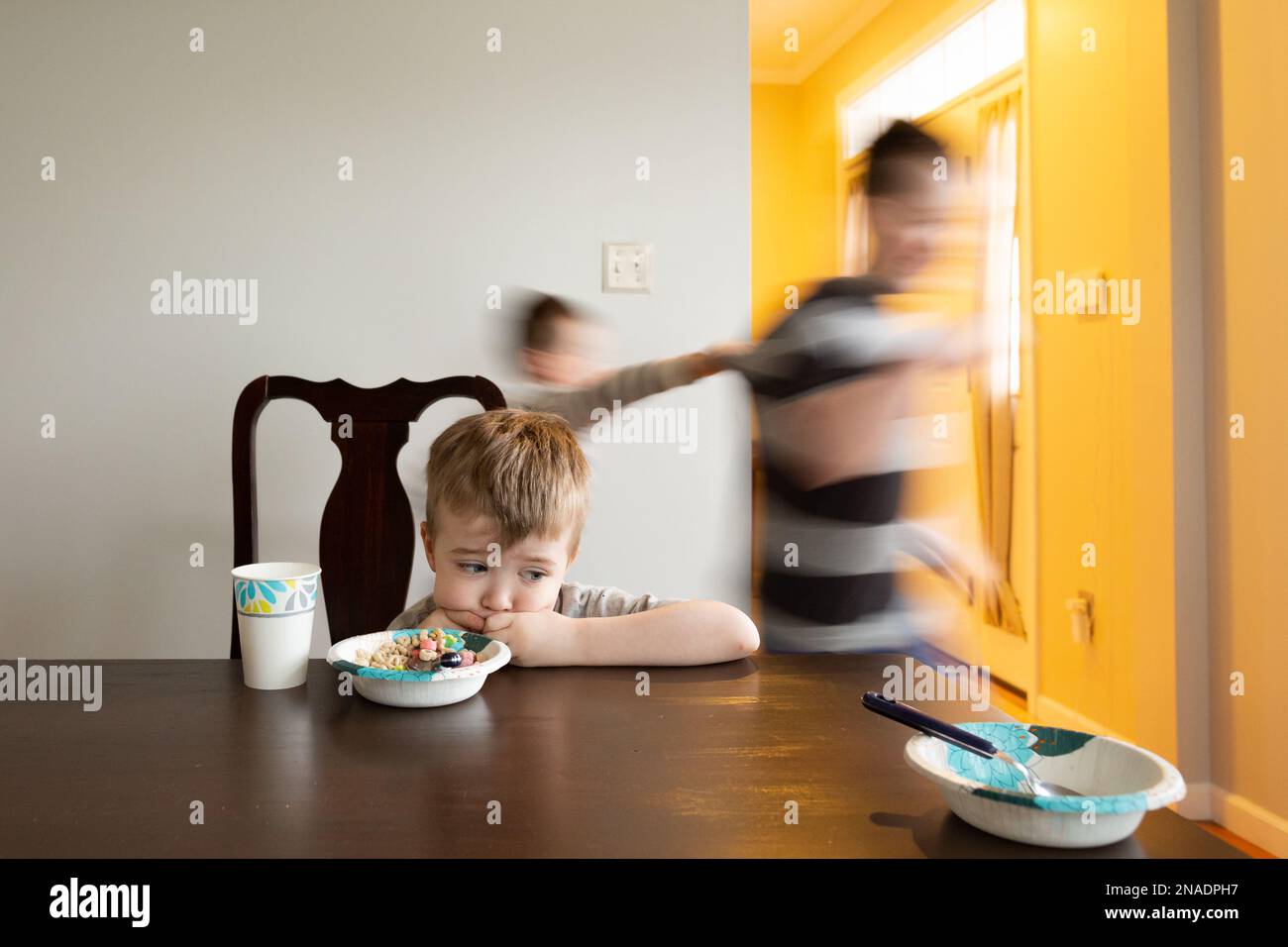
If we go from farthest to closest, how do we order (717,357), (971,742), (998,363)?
(998,363) < (717,357) < (971,742)

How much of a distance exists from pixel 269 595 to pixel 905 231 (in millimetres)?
1233

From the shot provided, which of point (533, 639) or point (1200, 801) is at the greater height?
point (533, 639)

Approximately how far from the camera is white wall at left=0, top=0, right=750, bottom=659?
2.01 m

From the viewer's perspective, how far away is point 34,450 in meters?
2.03

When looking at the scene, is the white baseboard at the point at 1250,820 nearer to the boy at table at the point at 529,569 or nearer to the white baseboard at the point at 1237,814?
the white baseboard at the point at 1237,814

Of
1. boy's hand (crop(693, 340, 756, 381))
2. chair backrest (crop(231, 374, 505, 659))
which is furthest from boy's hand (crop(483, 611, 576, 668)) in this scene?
boy's hand (crop(693, 340, 756, 381))

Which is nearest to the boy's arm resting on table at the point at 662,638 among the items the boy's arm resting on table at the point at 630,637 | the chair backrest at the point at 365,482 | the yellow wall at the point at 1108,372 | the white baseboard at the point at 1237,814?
the boy's arm resting on table at the point at 630,637

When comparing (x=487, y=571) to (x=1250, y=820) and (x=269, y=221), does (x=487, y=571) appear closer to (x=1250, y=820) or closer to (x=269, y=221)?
(x=269, y=221)

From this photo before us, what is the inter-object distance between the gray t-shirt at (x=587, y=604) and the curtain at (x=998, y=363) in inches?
97.8

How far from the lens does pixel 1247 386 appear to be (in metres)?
2.15

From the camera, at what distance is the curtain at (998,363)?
3.45 m

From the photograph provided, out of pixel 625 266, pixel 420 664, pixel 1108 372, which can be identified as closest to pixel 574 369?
pixel 625 266
